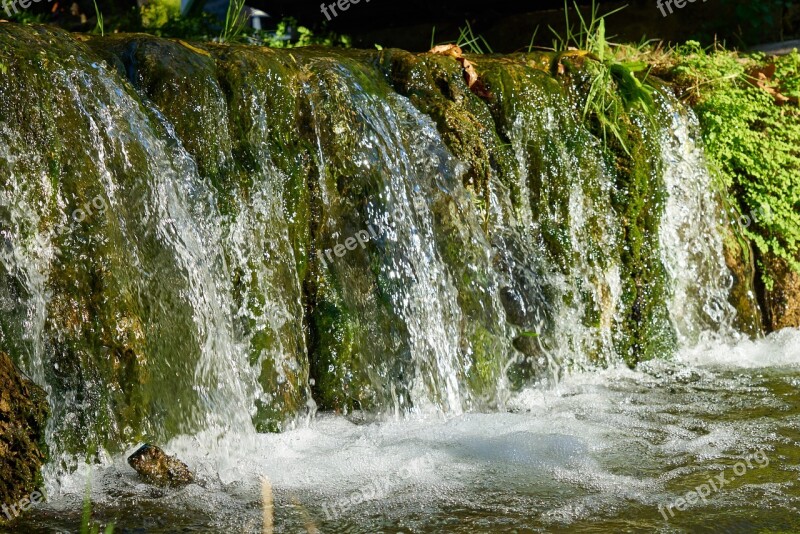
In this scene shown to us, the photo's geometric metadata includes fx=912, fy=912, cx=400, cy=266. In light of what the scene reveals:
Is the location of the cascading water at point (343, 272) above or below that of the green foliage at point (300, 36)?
below

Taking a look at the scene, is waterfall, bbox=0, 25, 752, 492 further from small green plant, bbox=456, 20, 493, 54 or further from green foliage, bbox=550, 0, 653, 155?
small green plant, bbox=456, 20, 493, 54

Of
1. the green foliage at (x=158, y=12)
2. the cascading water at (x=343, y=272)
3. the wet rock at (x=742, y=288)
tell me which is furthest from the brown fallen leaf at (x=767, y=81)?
the green foliage at (x=158, y=12)

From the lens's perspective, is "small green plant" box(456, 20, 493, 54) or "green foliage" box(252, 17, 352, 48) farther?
"green foliage" box(252, 17, 352, 48)

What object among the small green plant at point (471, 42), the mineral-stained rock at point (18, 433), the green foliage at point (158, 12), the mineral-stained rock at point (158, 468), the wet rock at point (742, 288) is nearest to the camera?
the mineral-stained rock at point (18, 433)

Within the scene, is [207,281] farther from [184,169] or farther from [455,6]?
[455,6]

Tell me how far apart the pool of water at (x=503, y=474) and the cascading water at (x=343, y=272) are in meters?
0.02

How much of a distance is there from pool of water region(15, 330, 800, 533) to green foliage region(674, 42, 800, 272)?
6.47 ft

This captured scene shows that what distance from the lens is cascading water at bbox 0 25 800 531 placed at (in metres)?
3.52

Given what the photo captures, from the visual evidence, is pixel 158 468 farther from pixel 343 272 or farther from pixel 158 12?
pixel 158 12

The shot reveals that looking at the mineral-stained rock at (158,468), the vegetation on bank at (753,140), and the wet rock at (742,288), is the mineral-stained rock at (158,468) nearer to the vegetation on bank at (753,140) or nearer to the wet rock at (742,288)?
the wet rock at (742,288)

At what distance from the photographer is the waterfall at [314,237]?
3635 millimetres

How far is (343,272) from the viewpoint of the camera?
15.0 feet

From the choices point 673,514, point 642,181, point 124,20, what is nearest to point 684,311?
point 642,181

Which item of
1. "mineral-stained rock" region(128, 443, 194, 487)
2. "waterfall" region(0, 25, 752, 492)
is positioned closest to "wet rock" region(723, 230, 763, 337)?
"waterfall" region(0, 25, 752, 492)
